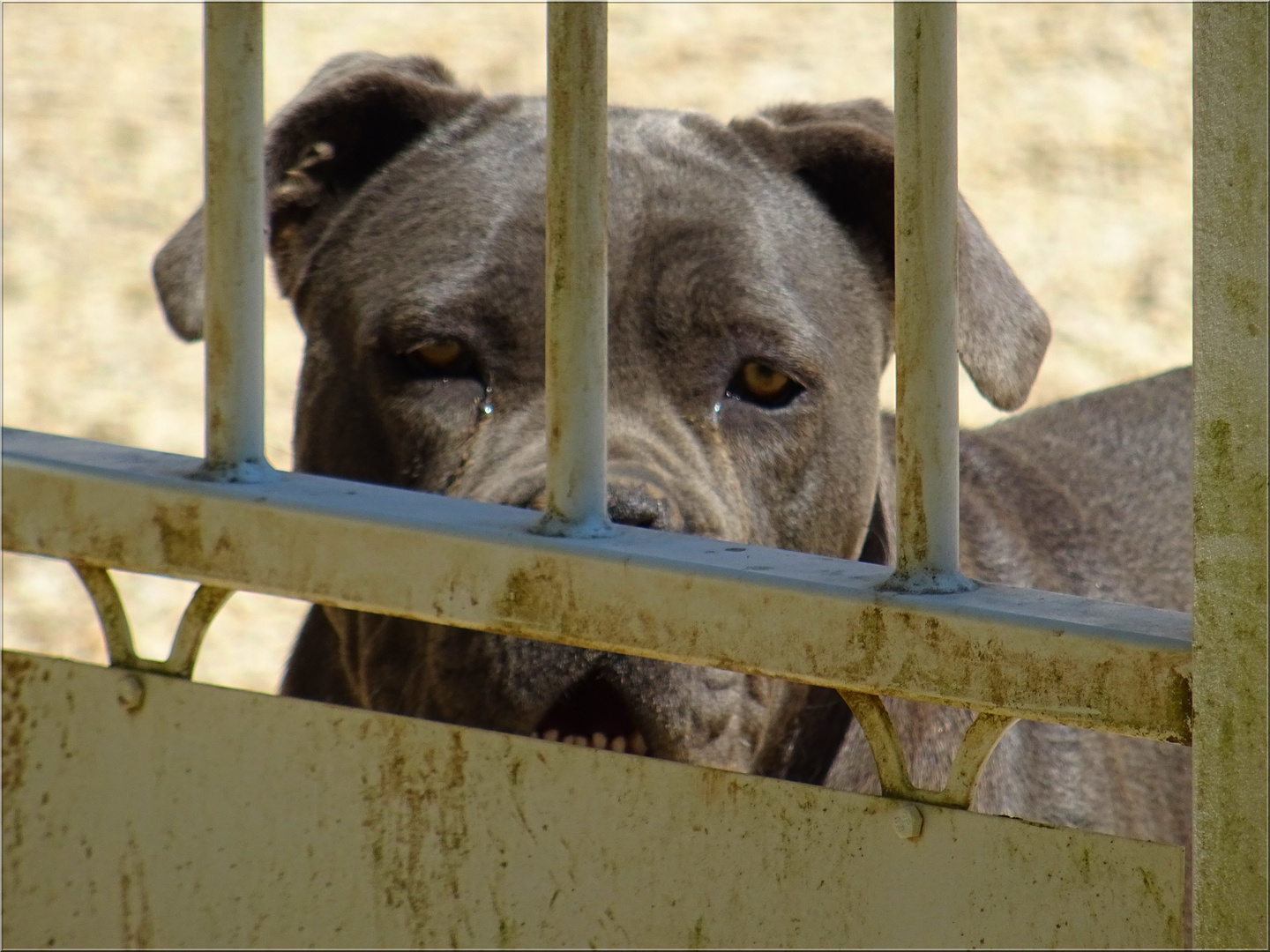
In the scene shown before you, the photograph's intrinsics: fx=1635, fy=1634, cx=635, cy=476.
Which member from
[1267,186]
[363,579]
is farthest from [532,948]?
[1267,186]

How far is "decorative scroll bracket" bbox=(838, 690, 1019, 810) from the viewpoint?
1227 millimetres

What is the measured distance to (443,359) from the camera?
2939mm

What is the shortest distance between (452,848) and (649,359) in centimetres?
153

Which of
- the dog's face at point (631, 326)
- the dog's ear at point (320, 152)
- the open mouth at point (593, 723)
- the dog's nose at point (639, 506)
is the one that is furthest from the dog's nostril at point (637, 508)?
the dog's ear at point (320, 152)

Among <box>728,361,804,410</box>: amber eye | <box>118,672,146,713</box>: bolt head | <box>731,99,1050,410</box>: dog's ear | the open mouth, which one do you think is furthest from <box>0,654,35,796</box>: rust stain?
<box>731,99,1050,410</box>: dog's ear

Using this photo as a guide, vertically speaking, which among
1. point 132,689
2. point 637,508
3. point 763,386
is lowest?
point 132,689

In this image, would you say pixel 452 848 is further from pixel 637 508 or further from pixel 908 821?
pixel 637 508

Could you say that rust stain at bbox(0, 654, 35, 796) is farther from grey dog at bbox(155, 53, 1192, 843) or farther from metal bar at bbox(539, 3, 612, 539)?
grey dog at bbox(155, 53, 1192, 843)

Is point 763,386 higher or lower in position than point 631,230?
lower

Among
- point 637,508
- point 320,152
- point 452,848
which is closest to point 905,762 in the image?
point 452,848

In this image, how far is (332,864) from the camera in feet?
4.99

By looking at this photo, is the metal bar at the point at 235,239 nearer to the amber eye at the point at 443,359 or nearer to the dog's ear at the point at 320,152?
the amber eye at the point at 443,359

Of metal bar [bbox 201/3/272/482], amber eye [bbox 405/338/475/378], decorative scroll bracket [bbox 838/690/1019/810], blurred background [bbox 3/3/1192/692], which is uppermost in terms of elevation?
blurred background [bbox 3/3/1192/692]

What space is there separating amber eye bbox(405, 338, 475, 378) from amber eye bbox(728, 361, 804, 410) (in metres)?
0.48
